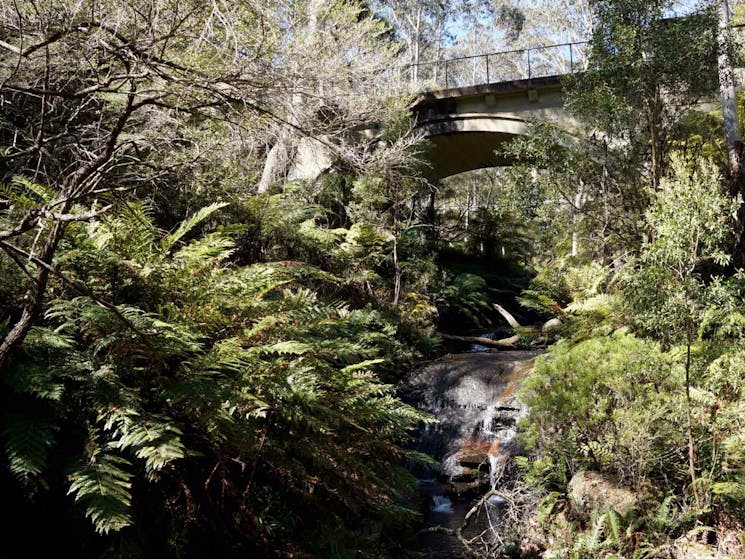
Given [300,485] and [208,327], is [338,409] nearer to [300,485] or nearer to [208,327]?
[300,485]

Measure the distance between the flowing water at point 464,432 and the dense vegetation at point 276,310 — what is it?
646 mm

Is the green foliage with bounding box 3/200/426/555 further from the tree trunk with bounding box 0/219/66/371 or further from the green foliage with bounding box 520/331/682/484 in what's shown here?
the green foliage with bounding box 520/331/682/484

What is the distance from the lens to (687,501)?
460 cm

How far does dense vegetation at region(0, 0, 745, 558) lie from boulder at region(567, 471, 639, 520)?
0.10 m

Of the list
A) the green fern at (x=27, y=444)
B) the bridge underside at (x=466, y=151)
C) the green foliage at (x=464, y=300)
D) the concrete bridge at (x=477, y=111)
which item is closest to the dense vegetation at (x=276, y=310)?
the green fern at (x=27, y=444)

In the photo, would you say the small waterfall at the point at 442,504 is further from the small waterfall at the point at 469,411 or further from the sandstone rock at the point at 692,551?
the sandstone rock at the point at 692,551

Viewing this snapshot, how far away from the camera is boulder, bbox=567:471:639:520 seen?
4.60 m

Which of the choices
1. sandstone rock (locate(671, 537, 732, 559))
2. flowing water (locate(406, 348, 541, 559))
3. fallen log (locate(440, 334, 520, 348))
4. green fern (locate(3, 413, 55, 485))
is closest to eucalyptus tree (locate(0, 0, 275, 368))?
green fern (locate(3, 413, 55, 485))

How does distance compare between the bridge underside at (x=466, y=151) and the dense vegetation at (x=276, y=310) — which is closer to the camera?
the dense vegetation at (x=276, y=310)

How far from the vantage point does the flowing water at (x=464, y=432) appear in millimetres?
5902

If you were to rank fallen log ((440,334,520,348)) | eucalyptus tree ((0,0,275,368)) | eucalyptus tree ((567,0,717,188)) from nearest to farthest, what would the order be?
eucalyptus tree ((0,0,275,368)) < eucalyptus tree ((567,0,717,188)) < fallen log ((440,334,520,348))

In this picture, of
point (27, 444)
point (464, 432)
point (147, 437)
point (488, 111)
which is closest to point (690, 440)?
point (464, 432)

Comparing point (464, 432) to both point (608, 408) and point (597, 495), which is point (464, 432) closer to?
point (608, 408)

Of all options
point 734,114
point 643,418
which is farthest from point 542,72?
point 643,418
